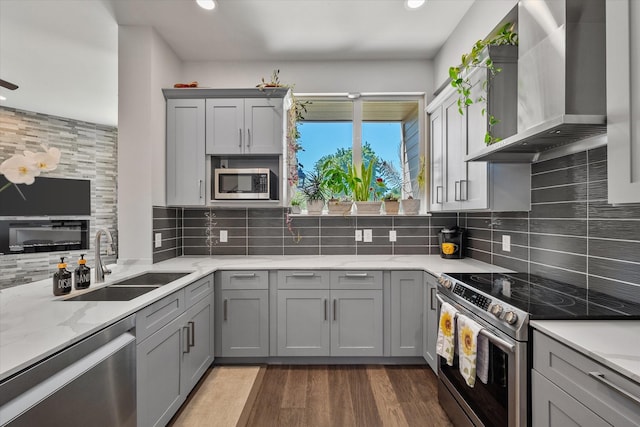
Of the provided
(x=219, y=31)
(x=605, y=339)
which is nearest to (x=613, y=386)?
(x=605, y=339)

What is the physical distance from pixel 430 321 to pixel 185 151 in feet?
8.33

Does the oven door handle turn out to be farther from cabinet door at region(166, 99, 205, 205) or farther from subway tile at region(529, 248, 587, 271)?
cabinet door at region(166, 99, 205, 205)

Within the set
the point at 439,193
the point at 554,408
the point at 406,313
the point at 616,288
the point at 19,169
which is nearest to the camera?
the point at 19,169

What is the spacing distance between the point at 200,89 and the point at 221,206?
1.06 m

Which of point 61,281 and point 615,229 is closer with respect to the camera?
point 615,229

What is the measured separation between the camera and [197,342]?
228cm

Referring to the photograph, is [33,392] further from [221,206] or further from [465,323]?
[221,206]

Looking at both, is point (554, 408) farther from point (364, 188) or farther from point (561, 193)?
point (364, 188)

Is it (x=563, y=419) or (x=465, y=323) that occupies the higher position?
(x=465, y=323)

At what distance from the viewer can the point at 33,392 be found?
994mm

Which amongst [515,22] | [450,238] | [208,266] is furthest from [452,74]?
[208,266]

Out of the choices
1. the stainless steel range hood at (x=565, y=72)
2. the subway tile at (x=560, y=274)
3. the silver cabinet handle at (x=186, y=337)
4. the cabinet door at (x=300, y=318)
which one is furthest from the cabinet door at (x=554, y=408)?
the silver cabinet handle at (x=186, y=337)

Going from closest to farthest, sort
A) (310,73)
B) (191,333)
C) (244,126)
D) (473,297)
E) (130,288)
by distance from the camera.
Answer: (473,297) < (130,288) < (191,333) < (244,126) < (310,73)

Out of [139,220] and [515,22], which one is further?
[139,220]
